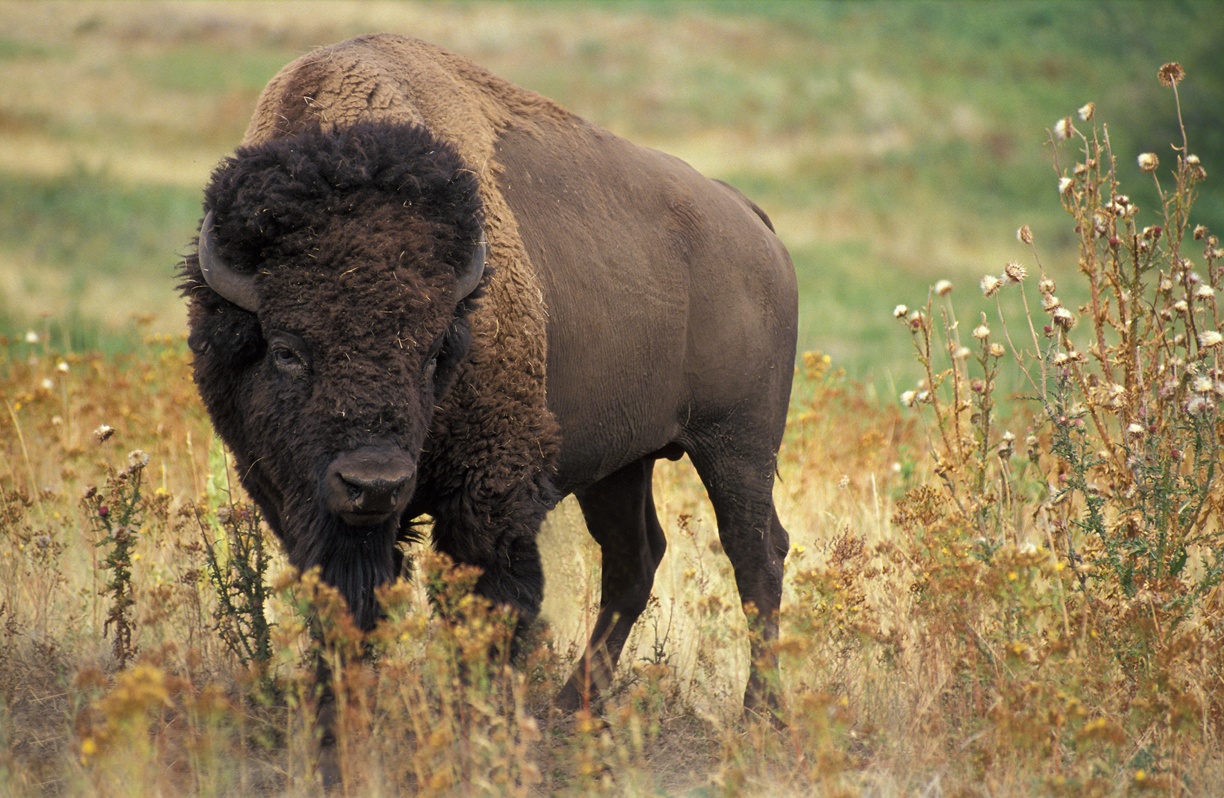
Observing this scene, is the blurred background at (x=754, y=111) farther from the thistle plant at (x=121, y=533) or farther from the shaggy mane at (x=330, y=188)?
the shaggy mane at (x=330, y=188)

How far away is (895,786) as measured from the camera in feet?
12.9

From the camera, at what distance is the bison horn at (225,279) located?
4.00m

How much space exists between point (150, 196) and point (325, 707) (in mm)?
25505

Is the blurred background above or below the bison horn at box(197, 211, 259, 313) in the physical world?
above

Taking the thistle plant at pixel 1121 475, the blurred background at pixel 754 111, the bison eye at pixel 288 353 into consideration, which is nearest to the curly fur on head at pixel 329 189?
the bison eye at pixel 288 353

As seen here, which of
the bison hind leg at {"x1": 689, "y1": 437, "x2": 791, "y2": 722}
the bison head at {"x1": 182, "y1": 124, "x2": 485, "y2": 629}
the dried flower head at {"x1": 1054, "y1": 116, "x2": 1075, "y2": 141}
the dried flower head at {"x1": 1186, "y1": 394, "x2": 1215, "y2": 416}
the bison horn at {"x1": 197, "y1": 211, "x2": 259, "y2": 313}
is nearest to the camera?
the bison head at {"x1": 182, "y1": 124, "x2": 485, "y2": 629}

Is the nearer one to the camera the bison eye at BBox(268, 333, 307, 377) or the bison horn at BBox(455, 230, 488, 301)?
the bison eye at BBox(268, 333, 307, 377)

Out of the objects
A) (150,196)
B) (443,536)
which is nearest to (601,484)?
(443,536)

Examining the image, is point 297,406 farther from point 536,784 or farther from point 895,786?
point 895,786

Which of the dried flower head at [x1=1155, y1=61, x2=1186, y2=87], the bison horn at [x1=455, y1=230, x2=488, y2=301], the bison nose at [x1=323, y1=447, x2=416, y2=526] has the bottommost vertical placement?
the bison nose at [x1=323, y1=447, x2=416, y2=526]

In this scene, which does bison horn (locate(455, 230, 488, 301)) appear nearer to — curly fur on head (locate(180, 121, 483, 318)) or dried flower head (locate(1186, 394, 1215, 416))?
curly fur on head (locate(180, 121, 483, 318))

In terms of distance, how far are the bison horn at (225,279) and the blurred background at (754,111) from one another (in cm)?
1116

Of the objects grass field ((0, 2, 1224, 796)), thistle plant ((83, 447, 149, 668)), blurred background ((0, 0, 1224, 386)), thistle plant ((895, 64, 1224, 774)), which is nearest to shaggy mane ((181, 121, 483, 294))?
thistle plant ((83, 447, 149, 668))

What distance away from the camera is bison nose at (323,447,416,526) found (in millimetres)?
3766
